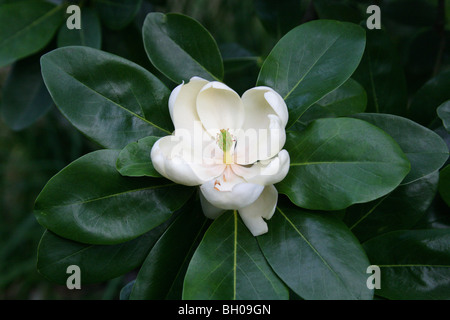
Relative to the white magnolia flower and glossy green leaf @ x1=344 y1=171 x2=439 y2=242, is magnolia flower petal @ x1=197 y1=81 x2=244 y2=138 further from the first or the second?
glossy green leaf @ x1=344 y1=171 x2=439 y2=242

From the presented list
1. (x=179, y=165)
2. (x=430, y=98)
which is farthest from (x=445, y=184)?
(x=179, y=165)

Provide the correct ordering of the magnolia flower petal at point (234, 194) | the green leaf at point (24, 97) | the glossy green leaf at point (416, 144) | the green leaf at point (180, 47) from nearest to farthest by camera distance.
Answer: the magnolia flower petal at point (234, 194), the glossy green leaf at point (416, 144), the green leaf at point (180, 47), the green leaf at point (24, 97)

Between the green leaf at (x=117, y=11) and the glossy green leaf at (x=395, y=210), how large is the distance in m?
0.85

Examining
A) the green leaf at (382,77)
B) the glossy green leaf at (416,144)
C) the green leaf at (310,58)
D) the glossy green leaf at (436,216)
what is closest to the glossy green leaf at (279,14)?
the green leaf at (382,77)

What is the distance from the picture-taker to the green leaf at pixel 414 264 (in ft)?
2.92

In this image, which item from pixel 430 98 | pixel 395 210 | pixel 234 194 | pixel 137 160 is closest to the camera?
pixel 234 194

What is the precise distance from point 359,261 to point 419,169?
22 centimetres

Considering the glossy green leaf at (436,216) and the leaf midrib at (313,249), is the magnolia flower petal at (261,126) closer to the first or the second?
the leaf midrib at (313,249)

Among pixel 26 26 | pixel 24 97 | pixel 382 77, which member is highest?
pixel 26 26

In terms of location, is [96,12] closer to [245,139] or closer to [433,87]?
[245,139]

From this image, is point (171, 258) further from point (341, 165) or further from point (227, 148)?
point (341, 165)

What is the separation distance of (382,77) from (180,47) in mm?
492

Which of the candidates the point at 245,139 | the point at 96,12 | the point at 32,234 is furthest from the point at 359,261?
the point at 32,234

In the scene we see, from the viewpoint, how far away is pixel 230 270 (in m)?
0.82
